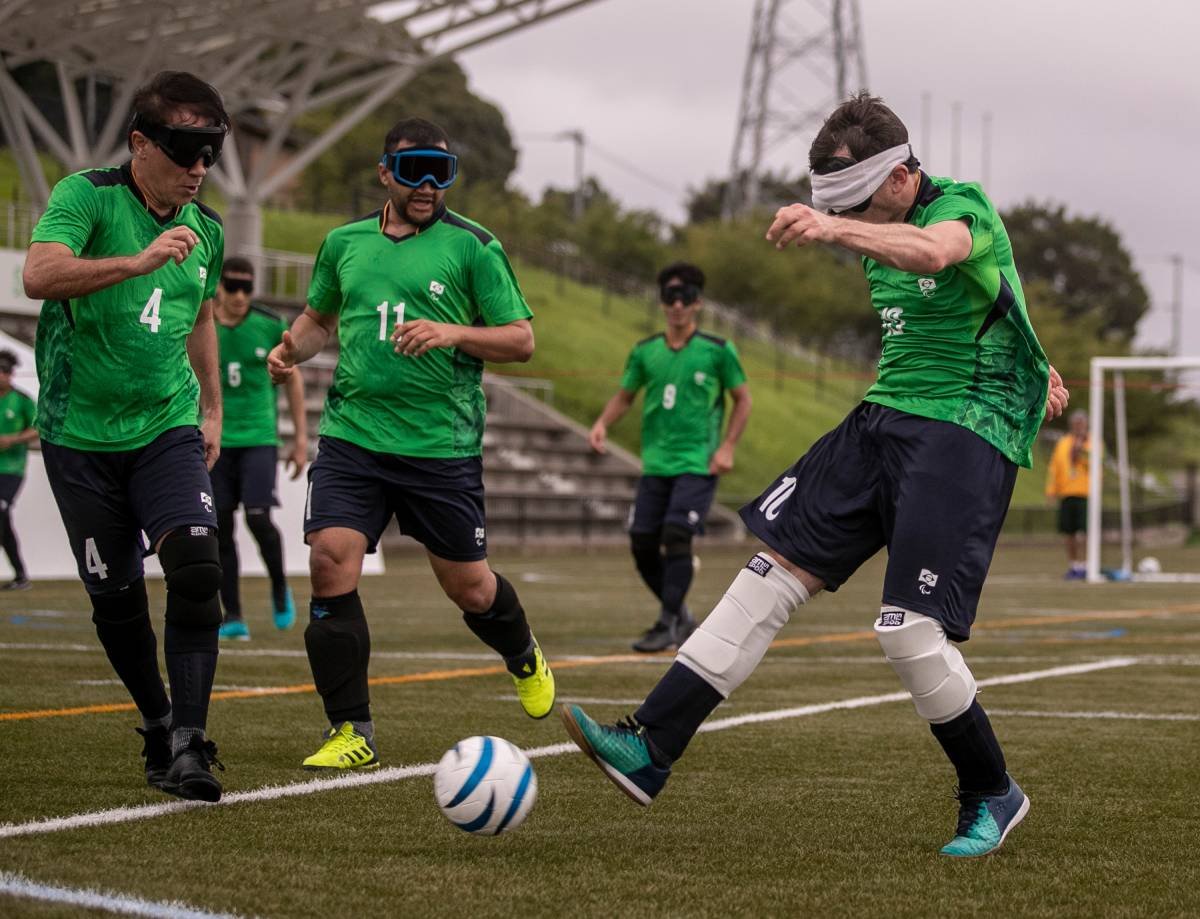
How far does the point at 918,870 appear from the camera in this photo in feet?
14.4

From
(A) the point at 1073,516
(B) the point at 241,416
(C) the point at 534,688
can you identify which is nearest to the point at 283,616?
(B) the point at 241,416

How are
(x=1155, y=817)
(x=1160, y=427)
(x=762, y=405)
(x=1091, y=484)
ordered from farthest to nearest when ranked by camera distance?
(x=1160, y=427) < (x=762, y=405) < (x=1091, y=484) < (x=1155, y=817)

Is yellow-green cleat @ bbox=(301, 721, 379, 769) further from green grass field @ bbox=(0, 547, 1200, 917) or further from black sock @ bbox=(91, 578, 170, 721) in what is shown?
black sock @ bbox=(91, 578, 170, 721)

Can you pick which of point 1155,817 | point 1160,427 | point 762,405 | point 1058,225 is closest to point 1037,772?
point 1155,817

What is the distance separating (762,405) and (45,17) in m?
20.6

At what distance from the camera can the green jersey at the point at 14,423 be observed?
15793 millimetres

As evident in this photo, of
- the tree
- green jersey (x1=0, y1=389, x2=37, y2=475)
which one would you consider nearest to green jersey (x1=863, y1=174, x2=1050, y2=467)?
green jersey (x1=0, y1=389, x2=37, y2=475)

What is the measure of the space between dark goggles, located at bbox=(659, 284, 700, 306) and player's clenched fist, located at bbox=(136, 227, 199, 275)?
6.16 m

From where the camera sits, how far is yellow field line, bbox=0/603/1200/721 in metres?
7.11

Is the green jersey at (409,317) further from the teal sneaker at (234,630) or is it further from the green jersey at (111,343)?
the teal sneaker at (234,630)

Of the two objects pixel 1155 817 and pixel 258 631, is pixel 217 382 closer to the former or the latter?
pixel 1155 817

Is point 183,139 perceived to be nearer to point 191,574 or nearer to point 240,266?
point 191,574

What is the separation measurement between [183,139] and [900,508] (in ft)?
7.72

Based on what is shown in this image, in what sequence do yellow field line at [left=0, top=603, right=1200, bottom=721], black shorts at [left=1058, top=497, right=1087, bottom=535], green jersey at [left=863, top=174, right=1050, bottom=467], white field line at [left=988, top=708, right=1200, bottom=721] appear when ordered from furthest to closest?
black shorts at [left=1058, top=497, right=1087, bottom=535] → white field line at [left=988, top=708, right=1200, bottom=721] → yellow field line at [left=0, top=603, right=1200, bottom=721] → green jersey at [left=863, top=174, right=1050, bottom=467]
